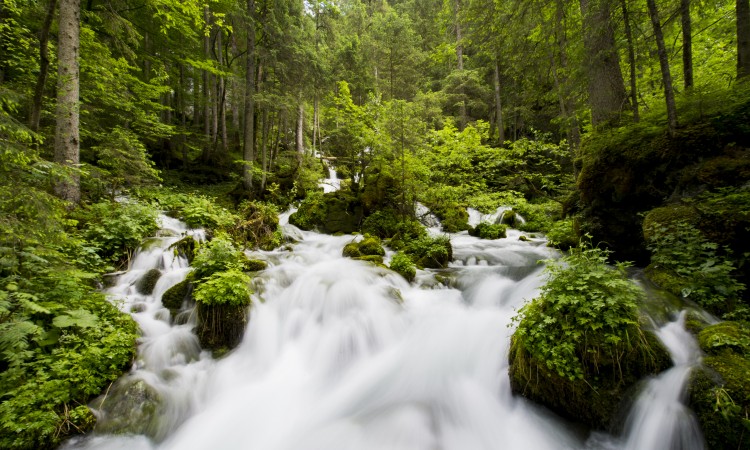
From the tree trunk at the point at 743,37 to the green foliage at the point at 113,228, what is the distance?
11778mm

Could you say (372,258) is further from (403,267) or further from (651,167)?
(651,167)

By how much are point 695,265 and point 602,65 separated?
4.83m

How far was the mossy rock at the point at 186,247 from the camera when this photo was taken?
700cm

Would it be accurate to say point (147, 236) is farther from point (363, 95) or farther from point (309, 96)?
point (363, 95)

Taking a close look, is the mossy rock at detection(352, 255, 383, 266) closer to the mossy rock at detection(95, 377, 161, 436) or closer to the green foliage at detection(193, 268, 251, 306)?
the green foliage at detection(193, 268, 251, 306)

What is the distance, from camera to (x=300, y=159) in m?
14.4

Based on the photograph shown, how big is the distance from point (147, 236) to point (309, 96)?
9569 millimetres

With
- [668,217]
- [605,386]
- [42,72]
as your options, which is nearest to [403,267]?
[605,386]

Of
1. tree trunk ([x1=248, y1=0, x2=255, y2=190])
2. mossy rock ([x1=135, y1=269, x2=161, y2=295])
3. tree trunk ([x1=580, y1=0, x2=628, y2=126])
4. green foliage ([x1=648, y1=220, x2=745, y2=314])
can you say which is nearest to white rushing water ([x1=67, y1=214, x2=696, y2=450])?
mossy rock ([x1=135, y1=269, x2=161, y2=295])

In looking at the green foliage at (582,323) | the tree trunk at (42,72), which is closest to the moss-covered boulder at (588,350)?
the green foliage at (582,323)

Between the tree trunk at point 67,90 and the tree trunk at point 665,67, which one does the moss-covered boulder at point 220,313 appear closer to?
the tree trunk at point 67,90

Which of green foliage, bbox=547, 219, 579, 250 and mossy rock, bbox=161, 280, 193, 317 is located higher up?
green foliage, bbox=547, 219, 579, 250

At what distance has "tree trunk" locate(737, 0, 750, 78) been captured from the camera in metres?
5.28

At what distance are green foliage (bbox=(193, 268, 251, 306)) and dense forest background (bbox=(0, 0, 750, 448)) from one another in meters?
1.01
